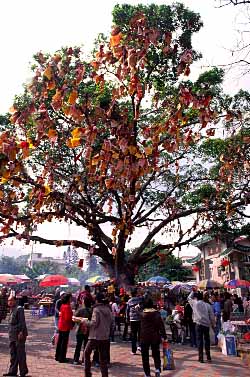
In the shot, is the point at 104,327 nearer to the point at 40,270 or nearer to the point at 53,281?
the point at 53,281

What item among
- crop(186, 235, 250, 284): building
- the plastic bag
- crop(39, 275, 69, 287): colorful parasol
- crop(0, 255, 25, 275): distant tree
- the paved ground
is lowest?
the paved ground

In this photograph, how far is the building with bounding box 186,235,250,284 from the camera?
2878 cm

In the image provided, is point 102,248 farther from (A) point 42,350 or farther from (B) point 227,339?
(B) point 227,339

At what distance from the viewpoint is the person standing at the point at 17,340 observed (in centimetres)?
720

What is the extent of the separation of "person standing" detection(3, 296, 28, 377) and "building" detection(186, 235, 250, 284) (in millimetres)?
20910

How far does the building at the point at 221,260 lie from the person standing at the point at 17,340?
20.9 meters

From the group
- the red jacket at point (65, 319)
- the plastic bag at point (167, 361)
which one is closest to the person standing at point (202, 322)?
the plastic bag at point (167, 361)

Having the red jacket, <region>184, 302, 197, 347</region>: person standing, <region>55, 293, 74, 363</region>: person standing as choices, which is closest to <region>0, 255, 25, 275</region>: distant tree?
<region>184, 302, 197, 347</region>: person standing

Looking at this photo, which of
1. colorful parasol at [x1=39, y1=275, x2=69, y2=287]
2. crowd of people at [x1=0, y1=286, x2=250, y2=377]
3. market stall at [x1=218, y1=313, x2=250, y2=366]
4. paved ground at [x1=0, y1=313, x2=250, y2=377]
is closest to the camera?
crowd of people at [x1=0, y1=286, x2=250, y2=377]

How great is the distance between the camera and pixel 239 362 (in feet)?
29.3

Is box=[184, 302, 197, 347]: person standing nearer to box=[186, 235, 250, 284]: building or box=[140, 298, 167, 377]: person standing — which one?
box=[140, 298, 167, 377]: person standing

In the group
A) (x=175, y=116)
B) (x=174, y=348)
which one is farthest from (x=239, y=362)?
(x=175, y=116)

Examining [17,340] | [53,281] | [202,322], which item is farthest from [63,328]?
[53,281]

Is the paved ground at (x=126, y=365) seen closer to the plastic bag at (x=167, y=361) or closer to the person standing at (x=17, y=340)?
the plastic bag at (x=167, y=361)
